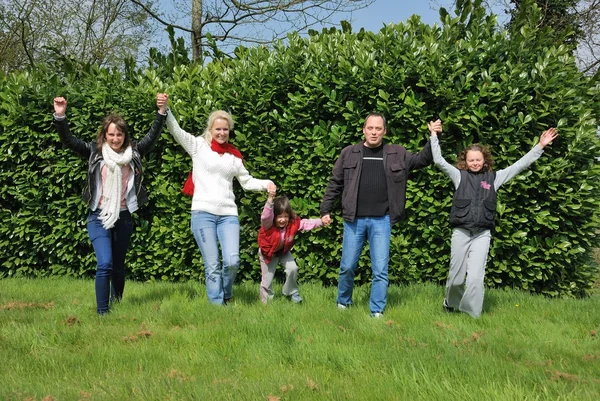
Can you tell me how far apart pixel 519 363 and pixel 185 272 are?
4438 millimetres

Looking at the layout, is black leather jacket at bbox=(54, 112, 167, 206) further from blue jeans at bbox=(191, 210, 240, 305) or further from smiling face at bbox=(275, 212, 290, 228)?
smiling face at bbox=(275, 212, 290, 228)

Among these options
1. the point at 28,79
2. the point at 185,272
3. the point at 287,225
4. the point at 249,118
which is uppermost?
the point at 28,79

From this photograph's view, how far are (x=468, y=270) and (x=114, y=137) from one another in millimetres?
3551

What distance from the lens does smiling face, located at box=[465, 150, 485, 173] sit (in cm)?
511

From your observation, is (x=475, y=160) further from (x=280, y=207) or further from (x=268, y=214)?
(x=268, y=214)

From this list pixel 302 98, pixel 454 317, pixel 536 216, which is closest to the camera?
pixel 454 317

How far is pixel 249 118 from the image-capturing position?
6.65 m

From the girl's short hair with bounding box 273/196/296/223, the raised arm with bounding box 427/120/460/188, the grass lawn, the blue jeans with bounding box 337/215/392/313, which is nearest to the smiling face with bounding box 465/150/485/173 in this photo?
the raised arm with bounding box 427/120/460/188

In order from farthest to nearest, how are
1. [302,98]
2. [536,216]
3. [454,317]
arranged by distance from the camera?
[302,98] → [536,216] → [454,317]

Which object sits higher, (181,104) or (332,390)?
(181,104)

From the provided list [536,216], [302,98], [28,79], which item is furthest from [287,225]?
[28,79]

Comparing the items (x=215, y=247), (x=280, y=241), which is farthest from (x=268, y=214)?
(x=215, y=247)

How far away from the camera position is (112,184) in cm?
510

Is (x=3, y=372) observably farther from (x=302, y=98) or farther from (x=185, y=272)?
(x=302, y=98)
